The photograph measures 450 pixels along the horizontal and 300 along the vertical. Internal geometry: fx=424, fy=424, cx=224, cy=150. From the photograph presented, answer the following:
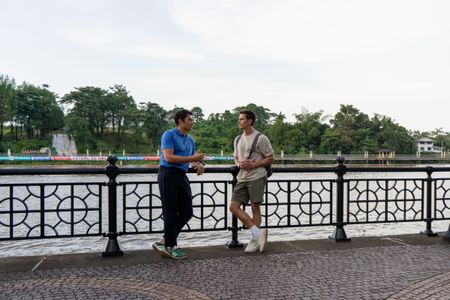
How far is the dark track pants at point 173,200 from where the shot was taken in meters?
4.90

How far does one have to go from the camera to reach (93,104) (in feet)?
255

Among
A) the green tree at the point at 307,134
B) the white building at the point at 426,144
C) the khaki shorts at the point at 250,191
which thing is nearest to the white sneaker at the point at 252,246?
the khaki shorts at the point at 250,191

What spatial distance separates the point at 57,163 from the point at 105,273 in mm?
68712

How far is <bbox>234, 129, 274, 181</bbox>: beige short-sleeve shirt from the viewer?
527 centimetres

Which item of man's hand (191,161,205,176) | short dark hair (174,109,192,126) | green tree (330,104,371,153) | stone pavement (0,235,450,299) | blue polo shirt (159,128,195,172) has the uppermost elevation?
green tree (330,104,371,153)

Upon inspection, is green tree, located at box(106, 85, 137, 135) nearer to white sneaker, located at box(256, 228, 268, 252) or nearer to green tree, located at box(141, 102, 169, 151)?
green tree, located at box(141, 102, 169, 151)

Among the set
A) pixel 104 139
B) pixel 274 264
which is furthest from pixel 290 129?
pixel 274 264

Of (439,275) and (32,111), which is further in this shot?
(32,111)

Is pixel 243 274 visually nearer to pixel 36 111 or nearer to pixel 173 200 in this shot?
pixel 173 200

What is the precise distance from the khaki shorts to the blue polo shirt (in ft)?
2.58

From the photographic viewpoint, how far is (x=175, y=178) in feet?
16.2

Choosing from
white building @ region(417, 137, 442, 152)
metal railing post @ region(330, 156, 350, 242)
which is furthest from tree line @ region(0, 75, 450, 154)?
metal railing post @ region(330, 156, 350, 242)

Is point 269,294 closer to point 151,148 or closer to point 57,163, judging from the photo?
point 57,163

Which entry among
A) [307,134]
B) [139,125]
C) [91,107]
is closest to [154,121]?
[139,125]
